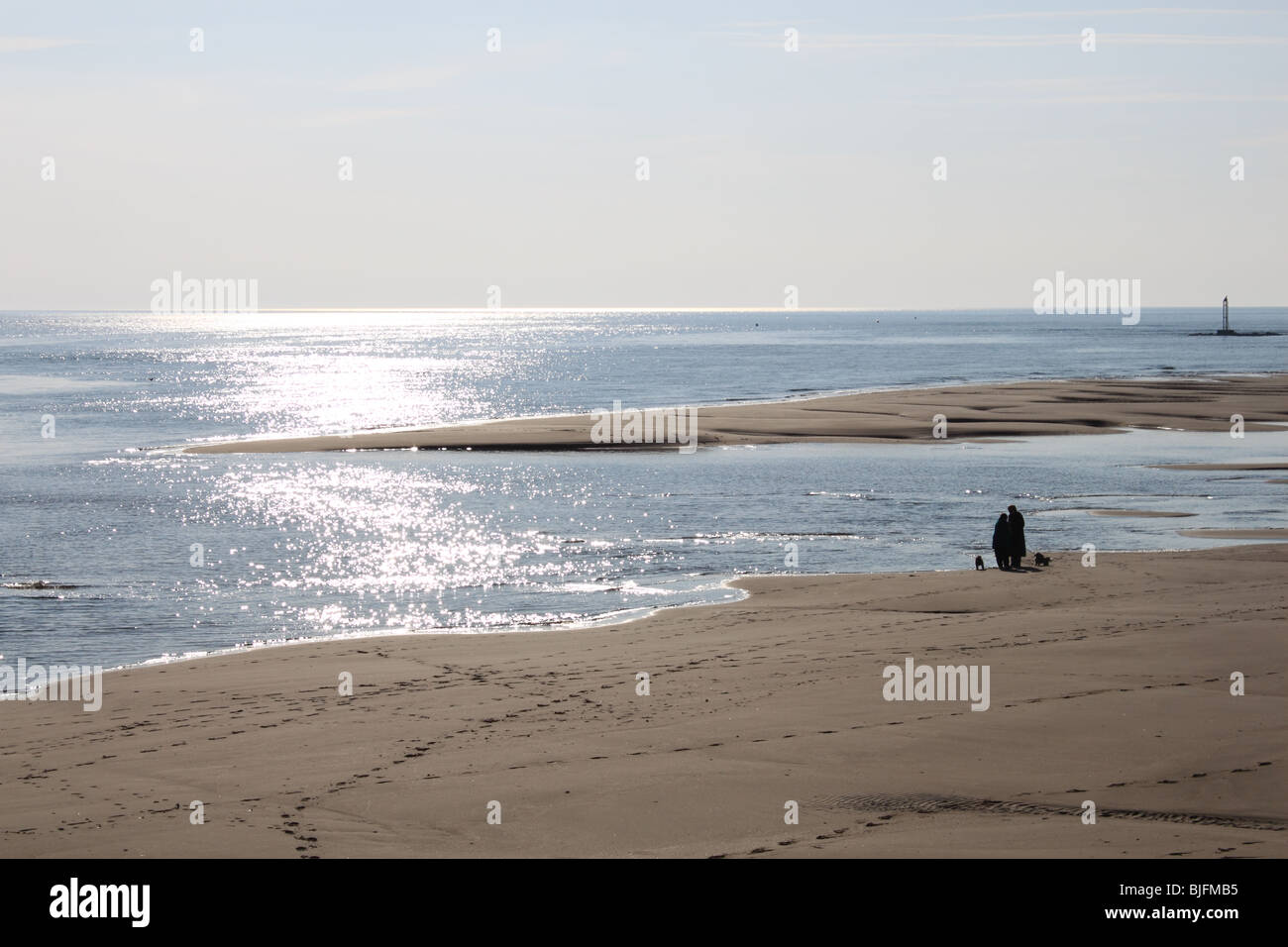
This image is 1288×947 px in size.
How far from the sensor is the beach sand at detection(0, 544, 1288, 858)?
11391 millimetres

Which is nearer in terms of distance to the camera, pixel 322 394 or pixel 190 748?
pixel 190 748

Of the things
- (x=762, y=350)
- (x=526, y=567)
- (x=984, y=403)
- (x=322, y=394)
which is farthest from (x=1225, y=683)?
(x=762, y=350)

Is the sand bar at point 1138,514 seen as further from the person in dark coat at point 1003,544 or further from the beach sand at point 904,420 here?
the beach sand at point 904,420

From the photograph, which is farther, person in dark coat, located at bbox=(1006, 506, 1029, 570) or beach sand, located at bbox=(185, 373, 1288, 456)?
beach sand, located at bbox=(185, 373, 1288, 456)

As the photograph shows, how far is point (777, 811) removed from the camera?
1192 centimetres

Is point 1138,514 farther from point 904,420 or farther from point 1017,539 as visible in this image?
point 904,420

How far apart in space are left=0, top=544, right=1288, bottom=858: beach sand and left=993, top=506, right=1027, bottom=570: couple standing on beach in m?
4.82

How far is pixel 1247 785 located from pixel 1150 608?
32.3 ft

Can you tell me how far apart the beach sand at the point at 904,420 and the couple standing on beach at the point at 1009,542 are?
895 inches

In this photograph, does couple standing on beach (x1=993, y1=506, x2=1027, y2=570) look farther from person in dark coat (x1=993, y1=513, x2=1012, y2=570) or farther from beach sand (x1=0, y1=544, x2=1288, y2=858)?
beach sand (x1=0, y1=544, x2=1288, y2=858)

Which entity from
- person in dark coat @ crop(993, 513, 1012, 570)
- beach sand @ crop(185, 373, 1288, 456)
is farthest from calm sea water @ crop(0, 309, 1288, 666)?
beach sand @ crop(185, 373, 1288, 456)

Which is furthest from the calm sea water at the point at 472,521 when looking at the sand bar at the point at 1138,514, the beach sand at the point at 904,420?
the beach sand at the point at 904,420

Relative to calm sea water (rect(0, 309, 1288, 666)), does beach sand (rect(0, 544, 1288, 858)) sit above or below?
below
